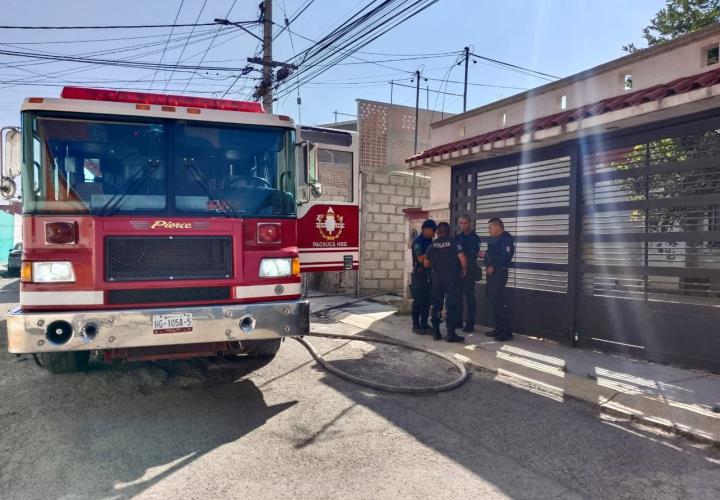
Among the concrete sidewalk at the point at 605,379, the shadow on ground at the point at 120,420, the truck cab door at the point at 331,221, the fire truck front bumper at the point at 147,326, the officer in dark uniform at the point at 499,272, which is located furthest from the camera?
the officer in dark uniform at the point at 499,272

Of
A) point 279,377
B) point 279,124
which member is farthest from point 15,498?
point 279,124

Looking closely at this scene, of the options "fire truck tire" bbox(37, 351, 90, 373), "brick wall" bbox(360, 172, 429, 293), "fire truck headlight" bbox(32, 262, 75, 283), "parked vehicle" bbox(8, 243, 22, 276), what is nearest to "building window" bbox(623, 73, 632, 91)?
"fire truck headlight" bbox(32, 262, 75, 283)

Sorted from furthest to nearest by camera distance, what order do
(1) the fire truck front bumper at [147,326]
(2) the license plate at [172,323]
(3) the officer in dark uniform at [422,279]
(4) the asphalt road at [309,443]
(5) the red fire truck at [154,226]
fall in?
(3) the officer in dark uniform at [422,279] → (2) the license plate at [172,323] → (5) the red fire truck at [154,226] → (1) the fire truck front bumper at [147,326] → (4) the asphalt road at [309,443]

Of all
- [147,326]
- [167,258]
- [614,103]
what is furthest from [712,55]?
[147,326]

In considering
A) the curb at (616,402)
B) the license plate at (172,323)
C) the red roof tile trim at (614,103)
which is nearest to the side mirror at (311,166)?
the license plate at (172,323)

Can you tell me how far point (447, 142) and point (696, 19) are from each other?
804 centimetres

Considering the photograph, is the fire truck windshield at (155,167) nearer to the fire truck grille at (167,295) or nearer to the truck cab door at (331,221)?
the fire truck grille at (167,295)

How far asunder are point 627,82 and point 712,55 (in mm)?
956

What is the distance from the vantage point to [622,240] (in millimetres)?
6492

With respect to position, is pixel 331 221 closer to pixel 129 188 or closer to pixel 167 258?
pixel 167 258

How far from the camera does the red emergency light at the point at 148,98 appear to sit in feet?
15.2

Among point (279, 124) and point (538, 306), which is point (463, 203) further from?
point (279, 124)

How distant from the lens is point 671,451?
12.7 ft

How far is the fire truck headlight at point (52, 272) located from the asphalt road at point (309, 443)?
1.17 m
